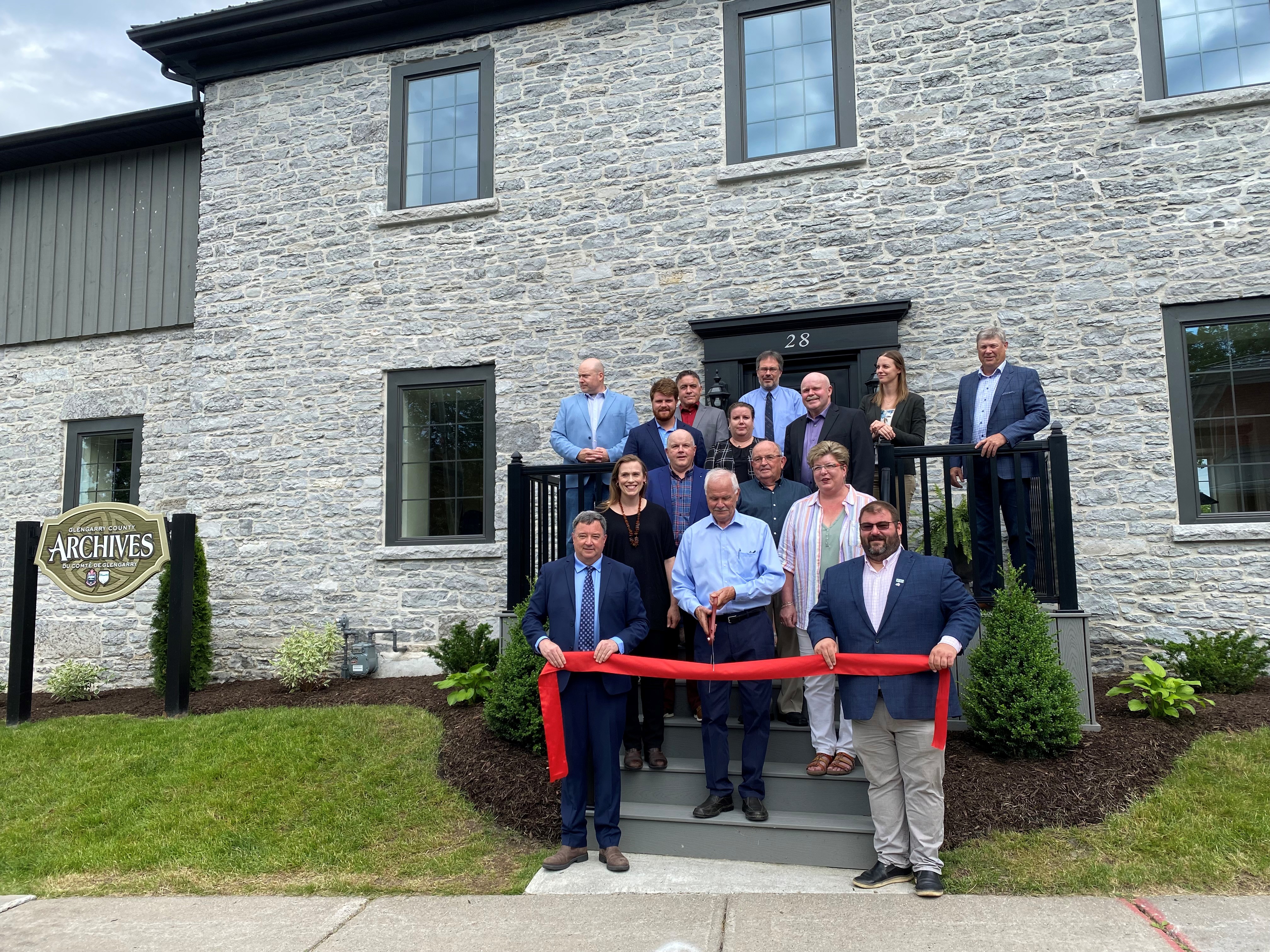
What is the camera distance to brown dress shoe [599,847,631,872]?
182 inches

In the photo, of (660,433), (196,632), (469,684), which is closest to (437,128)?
(660,433)

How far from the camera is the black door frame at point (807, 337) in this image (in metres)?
7.97

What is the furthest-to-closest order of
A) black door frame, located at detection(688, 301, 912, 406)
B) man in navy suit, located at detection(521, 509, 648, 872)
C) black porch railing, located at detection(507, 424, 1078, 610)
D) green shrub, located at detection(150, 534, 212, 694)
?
green shrub, located at detection(150, 534, 212, 694) → black door frame, located at detection(688, 301, 912, 406) → black porch railing, located at detection(507, 424, 1078, 610) → man in navy suit, located at detection(521, 509, 648, 872)

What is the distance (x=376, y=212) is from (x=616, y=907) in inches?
298

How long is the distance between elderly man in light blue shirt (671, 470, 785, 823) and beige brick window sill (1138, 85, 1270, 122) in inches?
212

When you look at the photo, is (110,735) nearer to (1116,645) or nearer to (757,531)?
(757,531)

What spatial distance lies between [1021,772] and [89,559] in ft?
24.6

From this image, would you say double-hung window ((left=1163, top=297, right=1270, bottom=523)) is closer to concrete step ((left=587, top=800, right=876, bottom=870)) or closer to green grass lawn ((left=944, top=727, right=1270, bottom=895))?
green grass lawn ((left=944, top=727, right=1270, bottom=895))

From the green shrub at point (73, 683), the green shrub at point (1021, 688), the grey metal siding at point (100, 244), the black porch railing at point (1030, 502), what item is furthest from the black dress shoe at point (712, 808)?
the grey metal siding at point (100, 244)

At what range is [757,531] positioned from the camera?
487 cm

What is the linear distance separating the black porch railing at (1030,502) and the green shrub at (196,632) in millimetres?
6150

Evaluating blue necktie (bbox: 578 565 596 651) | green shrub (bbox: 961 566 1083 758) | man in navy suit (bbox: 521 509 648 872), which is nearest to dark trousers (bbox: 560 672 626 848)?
man in navy suit (bbox: 521 509 648 872)

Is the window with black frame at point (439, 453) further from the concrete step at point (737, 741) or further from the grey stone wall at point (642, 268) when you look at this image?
the concrete step at point (737, 741)

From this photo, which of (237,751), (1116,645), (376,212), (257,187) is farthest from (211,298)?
(1116,645)
